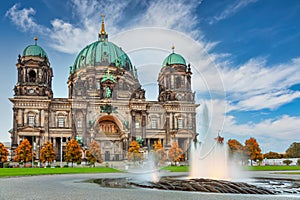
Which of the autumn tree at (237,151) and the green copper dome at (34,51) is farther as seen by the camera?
the green copper dome at (34,51)

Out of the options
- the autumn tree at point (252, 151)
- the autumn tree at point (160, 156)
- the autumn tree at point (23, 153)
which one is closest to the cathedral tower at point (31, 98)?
the autumn tree at point (23, 153)

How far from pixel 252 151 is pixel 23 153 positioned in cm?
4679

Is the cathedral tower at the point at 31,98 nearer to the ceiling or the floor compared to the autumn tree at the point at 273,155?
nearer to the ceiling

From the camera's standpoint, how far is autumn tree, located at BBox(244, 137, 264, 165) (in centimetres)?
7150

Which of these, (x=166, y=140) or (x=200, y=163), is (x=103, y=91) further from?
(x=200, y=163)

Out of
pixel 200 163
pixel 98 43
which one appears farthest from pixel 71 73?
pixel 200 163

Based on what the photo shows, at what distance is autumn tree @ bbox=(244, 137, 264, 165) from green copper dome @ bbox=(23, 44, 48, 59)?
52030mm

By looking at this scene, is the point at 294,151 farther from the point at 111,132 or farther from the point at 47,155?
the point at 47,155

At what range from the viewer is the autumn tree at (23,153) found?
6588 centimetres

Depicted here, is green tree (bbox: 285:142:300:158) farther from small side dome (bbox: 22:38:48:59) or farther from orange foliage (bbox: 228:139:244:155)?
small side dome (bbox: 22:38:48:59)

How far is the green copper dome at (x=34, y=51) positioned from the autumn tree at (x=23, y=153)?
23.7 meters

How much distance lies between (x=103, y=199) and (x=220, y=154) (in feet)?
58.5

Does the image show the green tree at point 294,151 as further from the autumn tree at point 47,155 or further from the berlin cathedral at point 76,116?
the autumn tree at point 47,155

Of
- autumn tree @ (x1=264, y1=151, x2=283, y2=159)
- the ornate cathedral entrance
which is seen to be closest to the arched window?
the ornate cathedral entrance
